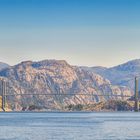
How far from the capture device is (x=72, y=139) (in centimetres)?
10050

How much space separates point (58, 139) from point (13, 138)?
694cm

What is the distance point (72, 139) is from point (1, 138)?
11.1 m

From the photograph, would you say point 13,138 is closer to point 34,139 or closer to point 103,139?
point 34,139

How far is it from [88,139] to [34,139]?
832 centimetres

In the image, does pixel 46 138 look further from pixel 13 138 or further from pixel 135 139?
pixel 135 139

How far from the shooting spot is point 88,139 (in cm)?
10088

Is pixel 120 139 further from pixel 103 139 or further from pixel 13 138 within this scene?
pixel 13 138

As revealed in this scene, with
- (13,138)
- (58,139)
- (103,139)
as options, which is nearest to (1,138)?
(13,138)

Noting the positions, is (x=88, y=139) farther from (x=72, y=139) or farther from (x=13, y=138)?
(x=13, y=138)

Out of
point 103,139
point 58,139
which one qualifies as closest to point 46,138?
point 58,139

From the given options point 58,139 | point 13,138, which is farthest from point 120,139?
point 13,138

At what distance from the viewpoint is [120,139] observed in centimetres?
9988

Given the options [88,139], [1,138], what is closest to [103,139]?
[88,139]

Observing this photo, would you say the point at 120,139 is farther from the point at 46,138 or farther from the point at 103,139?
the point at 46,138
